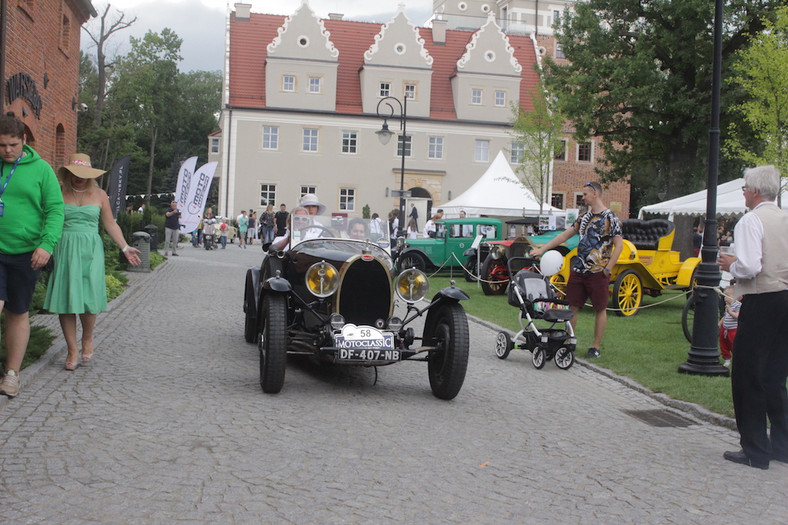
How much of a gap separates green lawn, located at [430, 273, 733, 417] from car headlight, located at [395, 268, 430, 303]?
8.31 feet

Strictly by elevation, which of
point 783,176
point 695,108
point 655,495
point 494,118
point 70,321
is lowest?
point 655,495

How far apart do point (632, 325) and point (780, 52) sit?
1154cm

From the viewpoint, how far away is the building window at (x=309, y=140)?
2004 inches

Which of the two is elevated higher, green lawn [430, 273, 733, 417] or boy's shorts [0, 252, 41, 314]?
boy's shorts [0, 252, 41, 314]

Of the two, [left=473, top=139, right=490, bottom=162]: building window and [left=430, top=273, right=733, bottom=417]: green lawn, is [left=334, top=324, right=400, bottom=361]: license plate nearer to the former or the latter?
[left=430, top=273, right=733, bottom=417]: green lawn

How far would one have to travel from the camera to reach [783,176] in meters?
20.9

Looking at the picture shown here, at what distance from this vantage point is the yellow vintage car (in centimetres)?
1456

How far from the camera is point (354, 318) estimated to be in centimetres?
730

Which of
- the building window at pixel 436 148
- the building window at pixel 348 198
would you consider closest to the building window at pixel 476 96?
the building window at pixel 436 148

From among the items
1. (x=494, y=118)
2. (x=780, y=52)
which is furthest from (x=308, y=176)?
(x=780, y=52)

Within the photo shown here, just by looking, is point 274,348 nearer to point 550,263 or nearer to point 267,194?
point 550,263

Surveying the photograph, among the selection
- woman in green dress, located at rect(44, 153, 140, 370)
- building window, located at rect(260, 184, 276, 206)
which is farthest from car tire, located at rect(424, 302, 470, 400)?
building window, located at rect(260, 184, 276, 206)

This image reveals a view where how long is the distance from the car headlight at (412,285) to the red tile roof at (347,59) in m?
44.4

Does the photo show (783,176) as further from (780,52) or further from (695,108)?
(695,108)
